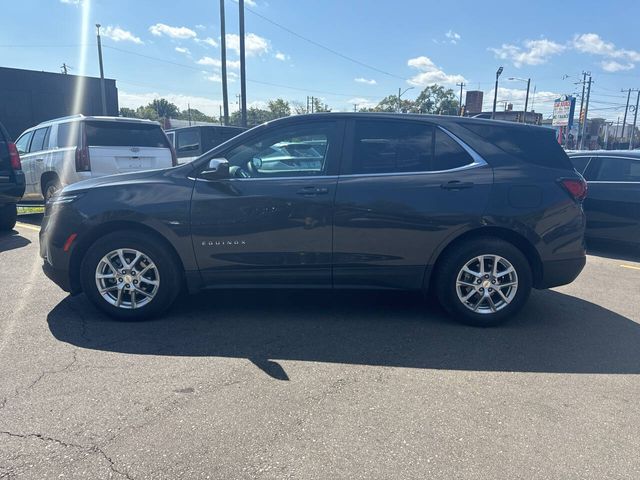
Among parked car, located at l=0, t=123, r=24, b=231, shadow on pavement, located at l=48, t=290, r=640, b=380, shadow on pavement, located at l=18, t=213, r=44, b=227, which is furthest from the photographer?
shadow on pavement, located at l=18, t=213, r=44, b=227

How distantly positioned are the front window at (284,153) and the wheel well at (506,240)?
132 cm

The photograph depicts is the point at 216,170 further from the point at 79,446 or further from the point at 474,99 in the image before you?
the point at 474,99

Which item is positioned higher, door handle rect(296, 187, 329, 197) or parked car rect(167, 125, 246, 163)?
parked car rect(167, 125, 246, 163)

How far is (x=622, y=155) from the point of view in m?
7.25

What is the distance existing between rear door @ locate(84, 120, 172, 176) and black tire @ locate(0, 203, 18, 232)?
150 centimetres

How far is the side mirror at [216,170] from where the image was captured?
388 centimetres

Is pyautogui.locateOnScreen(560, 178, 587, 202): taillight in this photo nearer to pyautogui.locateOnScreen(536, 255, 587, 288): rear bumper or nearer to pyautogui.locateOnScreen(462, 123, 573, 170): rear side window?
pyautogui.locateOnScreen(462, 123, 573, 170): rear side window

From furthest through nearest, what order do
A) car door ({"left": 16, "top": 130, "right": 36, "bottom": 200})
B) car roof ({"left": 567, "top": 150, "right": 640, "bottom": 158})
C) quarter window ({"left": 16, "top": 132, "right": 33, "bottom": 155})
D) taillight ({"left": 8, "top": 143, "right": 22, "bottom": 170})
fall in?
quarter window ({"left": 16, "top": 132, "right": 33, "bottom": 155}) → car door ({"left": 16, "top": 130, "right": 36, "bottom": 200}) → taillight ({"left": 8, "top": 143, "right": 22, "bottom": 170}) → car roof ({"left": 567, "top": 150, "right": 640, "bottom": 158})

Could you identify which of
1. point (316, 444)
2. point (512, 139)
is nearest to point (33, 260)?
point (316, 444)

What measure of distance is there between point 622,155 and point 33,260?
28.1 feet

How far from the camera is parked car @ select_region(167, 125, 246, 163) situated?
12.8 m

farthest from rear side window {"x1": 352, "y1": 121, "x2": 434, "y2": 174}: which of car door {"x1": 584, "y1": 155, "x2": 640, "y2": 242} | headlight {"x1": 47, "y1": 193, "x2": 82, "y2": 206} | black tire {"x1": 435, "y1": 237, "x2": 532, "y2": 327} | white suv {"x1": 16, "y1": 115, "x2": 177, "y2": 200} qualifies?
white suv {"x1": 16, "y1": 115, "x2": 177, "y2": 200}

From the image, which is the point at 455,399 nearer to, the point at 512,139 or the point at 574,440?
the point at 574,440

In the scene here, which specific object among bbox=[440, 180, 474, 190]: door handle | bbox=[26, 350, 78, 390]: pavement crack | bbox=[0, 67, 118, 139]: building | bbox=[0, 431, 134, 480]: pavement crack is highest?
bbox=[0, 67, 118, 139]: building
